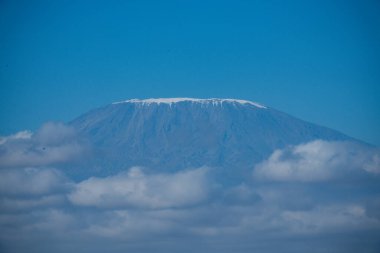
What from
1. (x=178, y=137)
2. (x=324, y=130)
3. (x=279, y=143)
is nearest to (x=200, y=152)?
(x=178, y=137)

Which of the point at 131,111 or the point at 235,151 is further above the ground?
the point at 131,111

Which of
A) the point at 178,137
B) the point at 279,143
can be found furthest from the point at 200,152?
the point at 279,143

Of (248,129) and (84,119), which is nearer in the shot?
(248,129)

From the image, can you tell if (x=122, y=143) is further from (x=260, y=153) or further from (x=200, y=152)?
(x=260, y=153)

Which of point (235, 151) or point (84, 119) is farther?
point (84, 119)

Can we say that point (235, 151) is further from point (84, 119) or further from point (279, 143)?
point (84, 119)

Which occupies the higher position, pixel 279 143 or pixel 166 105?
pixel 166 105
